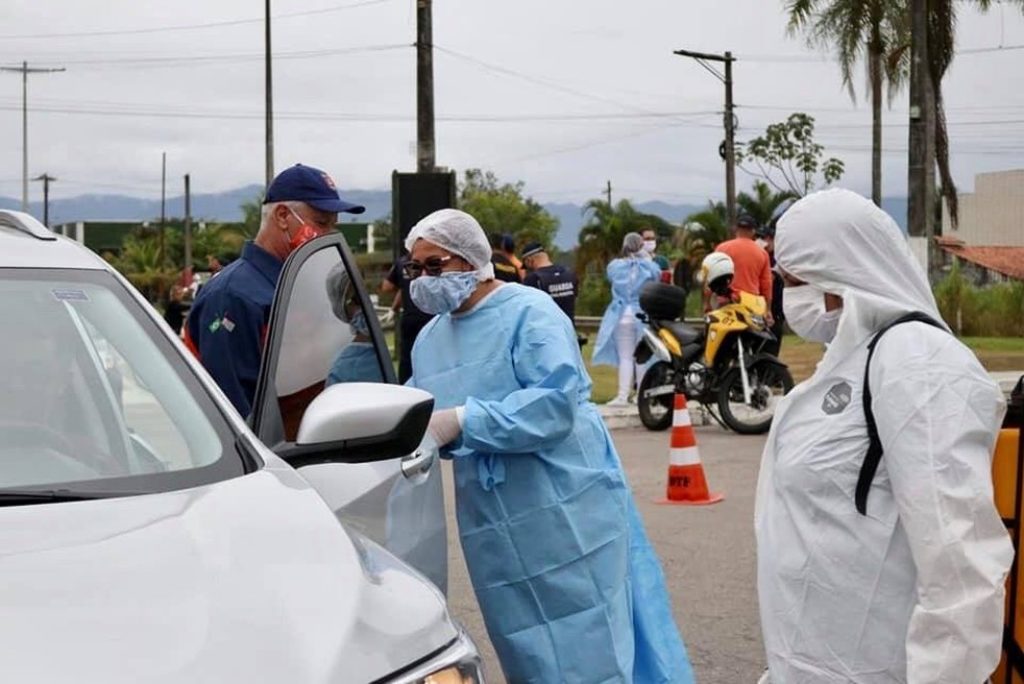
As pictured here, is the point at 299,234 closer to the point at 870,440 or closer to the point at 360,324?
the point at 360,324

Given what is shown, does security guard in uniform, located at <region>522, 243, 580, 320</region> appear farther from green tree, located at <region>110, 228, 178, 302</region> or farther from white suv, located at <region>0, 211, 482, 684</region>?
green tree, located at <region>110, 228, 178, 302</region>

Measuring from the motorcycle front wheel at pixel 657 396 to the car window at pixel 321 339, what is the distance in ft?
31.1

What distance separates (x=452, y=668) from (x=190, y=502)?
0.61 m

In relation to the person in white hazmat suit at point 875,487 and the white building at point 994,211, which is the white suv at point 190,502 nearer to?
the person in white hazmat suit at point 875,487

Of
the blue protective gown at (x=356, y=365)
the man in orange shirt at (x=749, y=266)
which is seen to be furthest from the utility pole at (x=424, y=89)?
the blue protective gown at (x=356, y=365)

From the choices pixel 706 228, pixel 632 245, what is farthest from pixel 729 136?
pixel 632 245

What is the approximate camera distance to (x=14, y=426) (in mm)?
3254

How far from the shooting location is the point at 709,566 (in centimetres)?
840

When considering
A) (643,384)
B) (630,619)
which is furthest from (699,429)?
(630,619)

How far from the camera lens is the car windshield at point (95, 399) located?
317 cm

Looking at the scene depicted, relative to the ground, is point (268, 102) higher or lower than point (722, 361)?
higher

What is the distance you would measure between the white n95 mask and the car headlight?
1.23 m

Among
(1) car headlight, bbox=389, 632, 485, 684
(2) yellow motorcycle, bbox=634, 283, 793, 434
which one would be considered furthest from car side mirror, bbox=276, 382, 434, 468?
(2) yellow motorcycle, bbox=634, 283, 793, 434

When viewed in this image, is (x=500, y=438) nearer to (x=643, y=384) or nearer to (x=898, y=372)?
(x=898, y=372)
